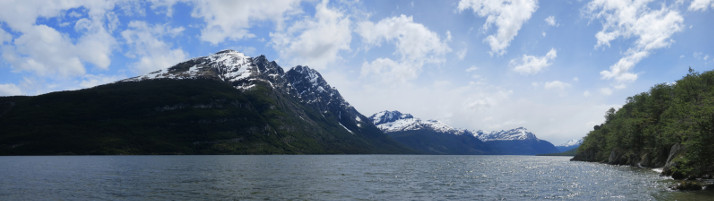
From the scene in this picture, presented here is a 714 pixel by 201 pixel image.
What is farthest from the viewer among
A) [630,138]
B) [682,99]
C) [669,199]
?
[630,138]

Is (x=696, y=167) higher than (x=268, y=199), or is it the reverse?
(x=696, y=167)

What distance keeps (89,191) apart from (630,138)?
13254cm

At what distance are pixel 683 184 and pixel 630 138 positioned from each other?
81241 mm

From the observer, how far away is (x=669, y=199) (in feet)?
126

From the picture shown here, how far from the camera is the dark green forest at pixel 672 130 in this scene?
4672cm

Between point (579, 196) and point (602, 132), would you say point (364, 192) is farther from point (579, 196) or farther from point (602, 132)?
point (602, 132)

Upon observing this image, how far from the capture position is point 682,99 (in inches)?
3440

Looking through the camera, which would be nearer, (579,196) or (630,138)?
(579,196)

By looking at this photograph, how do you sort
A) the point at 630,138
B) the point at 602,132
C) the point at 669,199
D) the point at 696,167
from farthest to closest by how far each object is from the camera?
the point at 602,132 < the point at 630,138 < the point at 696,167 < the point at 669,199

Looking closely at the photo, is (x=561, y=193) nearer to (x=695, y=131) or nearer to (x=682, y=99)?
(x=695, y=131)

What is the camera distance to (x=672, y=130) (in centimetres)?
6606

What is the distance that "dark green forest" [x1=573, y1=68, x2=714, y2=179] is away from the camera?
4672 centimetres

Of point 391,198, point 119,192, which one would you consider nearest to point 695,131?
point 391,198

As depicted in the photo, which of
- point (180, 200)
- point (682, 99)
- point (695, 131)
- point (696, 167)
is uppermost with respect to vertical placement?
point (682, 99)
